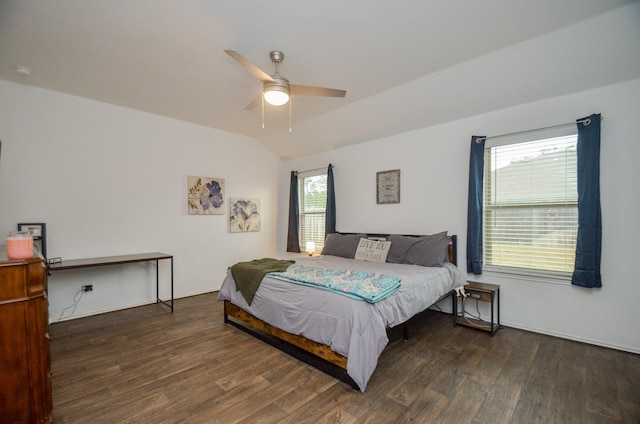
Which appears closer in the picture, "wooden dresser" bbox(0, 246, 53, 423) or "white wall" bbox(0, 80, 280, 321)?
"wooden dresser" bbox(0, 246, 53, 423)

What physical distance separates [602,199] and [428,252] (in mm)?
1737

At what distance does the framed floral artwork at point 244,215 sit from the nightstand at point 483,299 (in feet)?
12.8

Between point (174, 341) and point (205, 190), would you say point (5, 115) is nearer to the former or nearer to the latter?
point (205, 190)

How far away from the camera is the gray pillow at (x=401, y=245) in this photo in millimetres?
3744

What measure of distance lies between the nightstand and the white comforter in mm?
162

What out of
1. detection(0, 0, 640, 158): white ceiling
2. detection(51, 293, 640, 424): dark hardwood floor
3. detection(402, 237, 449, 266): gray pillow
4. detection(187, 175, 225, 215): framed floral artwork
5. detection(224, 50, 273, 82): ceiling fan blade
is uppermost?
detection(0, 0, 640, 158): white ceiling

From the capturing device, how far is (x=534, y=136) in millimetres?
3232

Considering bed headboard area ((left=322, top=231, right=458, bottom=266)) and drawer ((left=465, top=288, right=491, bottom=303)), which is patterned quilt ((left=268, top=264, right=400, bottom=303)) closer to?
bed headboard area ((left=322, top=231, right=458, bottom=266))

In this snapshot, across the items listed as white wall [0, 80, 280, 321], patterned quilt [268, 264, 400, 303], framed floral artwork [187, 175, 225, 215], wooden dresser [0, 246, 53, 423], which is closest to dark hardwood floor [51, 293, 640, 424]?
wooden dresser [0, 246, 53, 423]

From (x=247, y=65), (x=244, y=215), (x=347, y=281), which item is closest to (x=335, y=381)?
(x=347, y=281)

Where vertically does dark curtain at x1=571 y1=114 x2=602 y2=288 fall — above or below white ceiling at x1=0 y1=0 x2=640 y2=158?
below

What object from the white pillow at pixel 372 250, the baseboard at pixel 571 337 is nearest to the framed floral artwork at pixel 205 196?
the white pillow at pixel 372 250

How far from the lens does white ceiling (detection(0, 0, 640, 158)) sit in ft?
7.22

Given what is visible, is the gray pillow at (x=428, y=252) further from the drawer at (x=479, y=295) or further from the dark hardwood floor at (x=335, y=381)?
the dark hardwood floor at (x=335, y=381)
